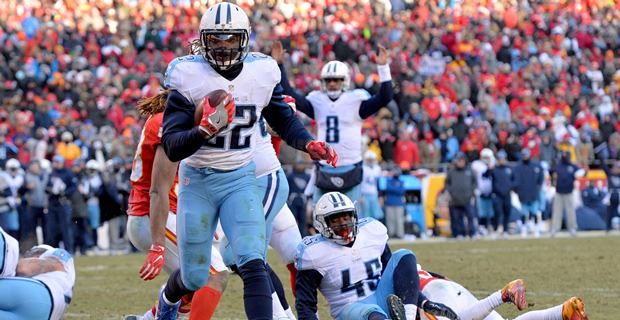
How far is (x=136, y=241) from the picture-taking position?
23.4 feet

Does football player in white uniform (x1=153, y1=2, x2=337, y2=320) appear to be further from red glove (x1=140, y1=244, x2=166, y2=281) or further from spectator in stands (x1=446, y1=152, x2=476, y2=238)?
spectator in stands (x1=446, y1=152, x2=476, y2=238)

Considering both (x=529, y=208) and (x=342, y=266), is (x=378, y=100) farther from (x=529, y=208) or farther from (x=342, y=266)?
(x=529, y=208)

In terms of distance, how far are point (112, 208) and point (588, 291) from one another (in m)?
8.80

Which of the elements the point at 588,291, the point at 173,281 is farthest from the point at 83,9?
the point at 173,281

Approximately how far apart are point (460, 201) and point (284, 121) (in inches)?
469

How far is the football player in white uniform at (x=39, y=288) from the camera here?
5262 millimetres

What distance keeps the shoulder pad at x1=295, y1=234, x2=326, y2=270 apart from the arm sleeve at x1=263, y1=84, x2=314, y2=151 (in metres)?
0.66

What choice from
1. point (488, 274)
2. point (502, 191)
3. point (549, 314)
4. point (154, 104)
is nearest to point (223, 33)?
point (154, 104)

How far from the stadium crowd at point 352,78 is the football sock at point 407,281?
33.6 feet

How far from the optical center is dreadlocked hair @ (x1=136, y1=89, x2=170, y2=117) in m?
6.79

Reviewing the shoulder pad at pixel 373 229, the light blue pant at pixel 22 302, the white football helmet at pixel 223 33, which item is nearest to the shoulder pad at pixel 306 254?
the shoulder pad at pixel 373 229

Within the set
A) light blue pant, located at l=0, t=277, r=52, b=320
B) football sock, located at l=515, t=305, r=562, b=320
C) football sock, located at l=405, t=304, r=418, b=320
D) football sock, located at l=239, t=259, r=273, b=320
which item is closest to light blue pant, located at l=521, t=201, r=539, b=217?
football sock, located at l=515, t=305, r=562, b=320

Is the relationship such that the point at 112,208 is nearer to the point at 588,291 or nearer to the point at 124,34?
the point at 124,34

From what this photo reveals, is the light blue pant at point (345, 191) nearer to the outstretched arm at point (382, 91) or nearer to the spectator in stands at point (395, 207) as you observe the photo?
the outstretched arm at point (382, 91)
